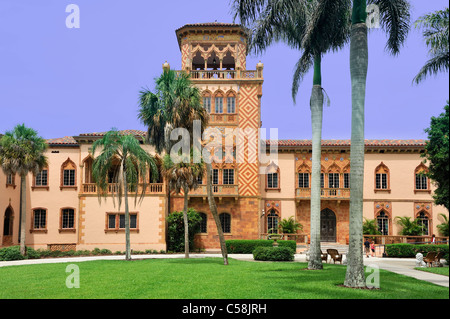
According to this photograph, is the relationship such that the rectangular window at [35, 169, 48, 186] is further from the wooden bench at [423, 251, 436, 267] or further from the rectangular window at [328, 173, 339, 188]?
the wooden bench at [423, 251, 436, 267]

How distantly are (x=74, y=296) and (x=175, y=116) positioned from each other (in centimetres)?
1315

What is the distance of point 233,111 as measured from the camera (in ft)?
130

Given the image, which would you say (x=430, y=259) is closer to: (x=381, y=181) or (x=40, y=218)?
(x=381, y=181)

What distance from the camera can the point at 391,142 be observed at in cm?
4200

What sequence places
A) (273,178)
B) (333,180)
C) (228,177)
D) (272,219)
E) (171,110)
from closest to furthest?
(171,110) < (228,177) < (272,219) < (273,178) < (333,180)

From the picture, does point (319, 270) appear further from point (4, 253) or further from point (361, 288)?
point (4, 253)

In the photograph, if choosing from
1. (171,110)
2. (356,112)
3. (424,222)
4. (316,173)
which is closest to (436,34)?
(356,112)

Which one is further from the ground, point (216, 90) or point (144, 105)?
point (216, 90)

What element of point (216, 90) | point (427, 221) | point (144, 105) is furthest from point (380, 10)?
point (427, 221)

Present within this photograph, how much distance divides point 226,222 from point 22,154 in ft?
56.4

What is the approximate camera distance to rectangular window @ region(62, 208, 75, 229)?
38.0 metres

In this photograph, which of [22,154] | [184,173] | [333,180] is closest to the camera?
[184,173]
